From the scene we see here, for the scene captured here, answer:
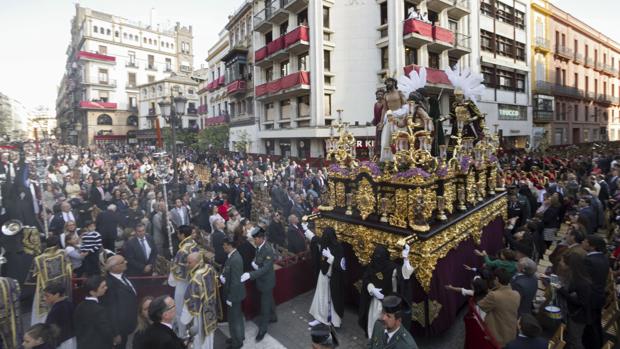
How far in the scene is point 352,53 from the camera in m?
24.5

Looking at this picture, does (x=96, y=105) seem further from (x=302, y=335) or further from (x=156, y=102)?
(x=302, y=335)

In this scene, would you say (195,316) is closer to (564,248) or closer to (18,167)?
(564,248)

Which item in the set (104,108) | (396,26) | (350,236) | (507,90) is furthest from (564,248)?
(104,108)

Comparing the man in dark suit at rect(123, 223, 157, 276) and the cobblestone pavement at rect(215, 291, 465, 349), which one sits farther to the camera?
the man in dark suit at rect(123, 223, 157, 276)

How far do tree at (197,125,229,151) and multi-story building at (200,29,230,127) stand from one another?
16.5 feet

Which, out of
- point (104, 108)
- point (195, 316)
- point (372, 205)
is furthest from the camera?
point (104, 108)

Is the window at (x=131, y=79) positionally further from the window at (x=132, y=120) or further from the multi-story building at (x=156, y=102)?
the window at (x=132, y=120)

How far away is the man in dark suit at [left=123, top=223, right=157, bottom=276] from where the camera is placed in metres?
6.96

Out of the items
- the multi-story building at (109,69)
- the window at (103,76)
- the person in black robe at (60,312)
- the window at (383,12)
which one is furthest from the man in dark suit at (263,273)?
the window at (103,76)

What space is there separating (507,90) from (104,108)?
183 ft

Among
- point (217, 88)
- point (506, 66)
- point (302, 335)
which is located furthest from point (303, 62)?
point (302, 335)

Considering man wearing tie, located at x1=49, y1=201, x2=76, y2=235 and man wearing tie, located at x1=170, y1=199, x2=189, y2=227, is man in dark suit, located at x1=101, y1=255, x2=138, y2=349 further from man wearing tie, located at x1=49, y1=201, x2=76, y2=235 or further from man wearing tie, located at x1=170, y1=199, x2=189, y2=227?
man wearing tie, located at x1=170, y1=199, x2=189, y2=227

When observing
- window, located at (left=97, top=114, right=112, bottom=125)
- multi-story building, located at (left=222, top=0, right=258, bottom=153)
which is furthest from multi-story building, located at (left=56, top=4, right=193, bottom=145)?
multi-story building, located at (left=222, top=0, right=258, bottom=153)

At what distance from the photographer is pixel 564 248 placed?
6113mm
